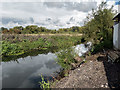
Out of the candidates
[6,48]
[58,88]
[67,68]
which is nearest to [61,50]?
[67,68]

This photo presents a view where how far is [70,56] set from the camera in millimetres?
6398

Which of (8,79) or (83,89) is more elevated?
(83,89)

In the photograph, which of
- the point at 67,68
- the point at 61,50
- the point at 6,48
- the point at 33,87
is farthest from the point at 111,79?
the point at 6,48

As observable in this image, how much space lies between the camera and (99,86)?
3336 mm

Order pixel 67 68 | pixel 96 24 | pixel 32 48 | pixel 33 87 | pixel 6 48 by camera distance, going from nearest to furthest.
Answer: pixel 33 87, pixel 67 68, pixel 96 24, pixel 6 48, pixel 32 48

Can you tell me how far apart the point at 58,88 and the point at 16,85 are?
9.85 ft

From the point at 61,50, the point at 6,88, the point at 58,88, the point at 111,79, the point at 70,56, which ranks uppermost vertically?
the point at 61,50

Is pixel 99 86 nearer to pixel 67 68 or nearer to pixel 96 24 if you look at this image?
pixel 67 68

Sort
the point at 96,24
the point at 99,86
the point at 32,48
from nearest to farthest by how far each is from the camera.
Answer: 1. the point at 99,86
2. the point at 96,24
3. the point at 32,48

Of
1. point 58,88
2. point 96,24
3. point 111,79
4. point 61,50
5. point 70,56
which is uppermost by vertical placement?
point 96,24

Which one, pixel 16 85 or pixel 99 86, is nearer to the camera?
pixel 99 86

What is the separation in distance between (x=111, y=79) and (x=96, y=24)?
9247mm

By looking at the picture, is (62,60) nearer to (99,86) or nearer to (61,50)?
(61,50)

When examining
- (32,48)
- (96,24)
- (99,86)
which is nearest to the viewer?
(99,86)
